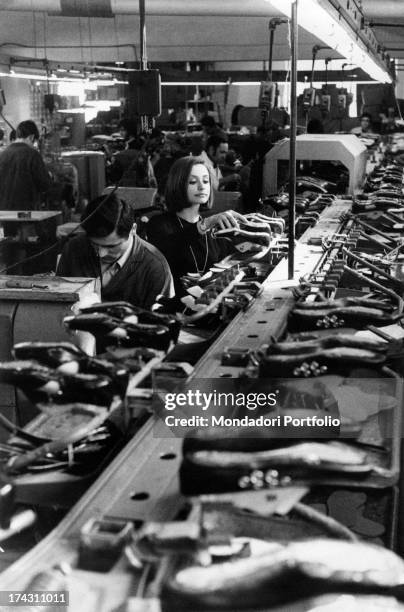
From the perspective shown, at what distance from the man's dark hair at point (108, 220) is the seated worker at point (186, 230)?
0.88 m

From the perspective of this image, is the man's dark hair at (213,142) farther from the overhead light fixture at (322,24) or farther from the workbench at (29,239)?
the overhead light fixture at (322,24)

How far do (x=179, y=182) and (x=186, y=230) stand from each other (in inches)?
12.3

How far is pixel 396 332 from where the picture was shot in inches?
68.5

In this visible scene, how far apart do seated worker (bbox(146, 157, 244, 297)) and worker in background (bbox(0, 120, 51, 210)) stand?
3.55 metres

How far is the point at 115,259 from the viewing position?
2854 millimetres

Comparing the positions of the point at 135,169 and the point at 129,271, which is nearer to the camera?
the point at 129,271

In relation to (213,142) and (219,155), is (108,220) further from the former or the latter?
(219,155)

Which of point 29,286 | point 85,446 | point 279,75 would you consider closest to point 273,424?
point 85,446

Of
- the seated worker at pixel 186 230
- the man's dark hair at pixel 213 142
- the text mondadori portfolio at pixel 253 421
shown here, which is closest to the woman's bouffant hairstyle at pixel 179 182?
the seated worker at pixel 186 230

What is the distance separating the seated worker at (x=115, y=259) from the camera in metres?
2.72

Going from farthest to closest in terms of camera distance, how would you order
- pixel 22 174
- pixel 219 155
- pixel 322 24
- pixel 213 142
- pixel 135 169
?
pixel 219 155 → pixel 213 142 → pixel 135 169 → pixel 22 174 → pixel 322 24

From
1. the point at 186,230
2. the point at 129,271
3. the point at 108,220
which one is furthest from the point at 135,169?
the point at 108,220

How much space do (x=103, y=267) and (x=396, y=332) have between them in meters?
1.35

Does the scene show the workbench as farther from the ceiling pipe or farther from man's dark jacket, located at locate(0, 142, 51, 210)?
the ceiling pipe
